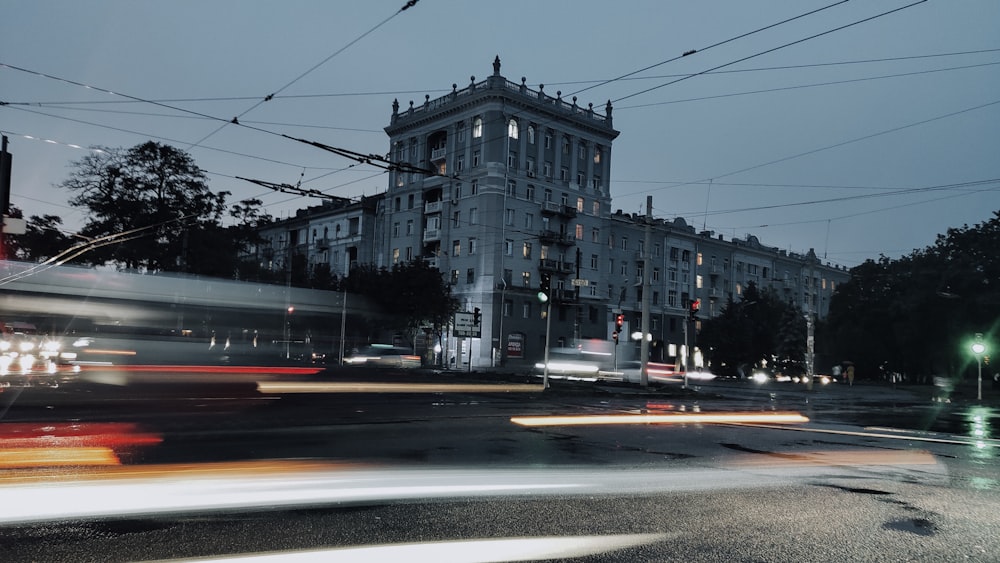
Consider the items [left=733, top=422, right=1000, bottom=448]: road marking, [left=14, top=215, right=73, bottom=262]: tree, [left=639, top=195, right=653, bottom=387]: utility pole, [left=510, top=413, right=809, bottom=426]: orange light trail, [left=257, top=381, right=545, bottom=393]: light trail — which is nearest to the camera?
[left=733, top=422, right=1000, bottom=448]: road marking

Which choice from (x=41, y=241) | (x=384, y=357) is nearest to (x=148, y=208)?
(x=41, y=241)

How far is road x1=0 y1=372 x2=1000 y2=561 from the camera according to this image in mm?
5137

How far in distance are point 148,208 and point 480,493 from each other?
→ 45654mm

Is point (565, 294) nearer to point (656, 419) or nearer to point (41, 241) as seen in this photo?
point (41, 241)

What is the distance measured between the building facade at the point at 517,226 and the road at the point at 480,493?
42829 mm

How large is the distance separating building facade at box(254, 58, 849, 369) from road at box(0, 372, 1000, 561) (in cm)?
4283

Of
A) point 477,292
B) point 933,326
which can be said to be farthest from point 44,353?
point 933,326

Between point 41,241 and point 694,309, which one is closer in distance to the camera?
point 694,309

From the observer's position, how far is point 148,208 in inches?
1817

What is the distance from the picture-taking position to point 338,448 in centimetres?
949

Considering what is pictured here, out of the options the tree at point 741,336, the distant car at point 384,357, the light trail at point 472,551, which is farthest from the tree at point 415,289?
the light trail at point 472,551

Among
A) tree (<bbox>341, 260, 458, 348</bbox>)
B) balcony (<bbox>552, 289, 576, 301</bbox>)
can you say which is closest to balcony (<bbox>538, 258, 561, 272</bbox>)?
balcony (<bbox>552, 289, 576, 301</bbox>)

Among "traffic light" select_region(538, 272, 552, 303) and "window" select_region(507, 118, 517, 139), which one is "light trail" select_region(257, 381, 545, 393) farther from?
"window" select_region(507, 118, 517, 139)

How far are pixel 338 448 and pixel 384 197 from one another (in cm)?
6414
